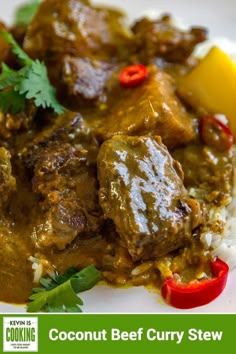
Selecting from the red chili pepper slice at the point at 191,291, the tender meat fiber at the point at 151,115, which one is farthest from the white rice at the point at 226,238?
the tender meat fiber at the point at 151,115

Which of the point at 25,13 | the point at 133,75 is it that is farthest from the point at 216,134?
the point at 25,13

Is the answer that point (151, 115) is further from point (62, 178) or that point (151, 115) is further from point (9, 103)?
point (9, 103)

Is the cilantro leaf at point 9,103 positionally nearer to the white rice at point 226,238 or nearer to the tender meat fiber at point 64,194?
the tender meat fiber at point 64,194

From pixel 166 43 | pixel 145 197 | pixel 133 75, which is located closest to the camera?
pixel 145 197

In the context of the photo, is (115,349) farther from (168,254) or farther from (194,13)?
(194,13)

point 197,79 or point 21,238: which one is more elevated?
point 197,79

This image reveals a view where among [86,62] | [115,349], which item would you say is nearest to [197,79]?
[86,62]

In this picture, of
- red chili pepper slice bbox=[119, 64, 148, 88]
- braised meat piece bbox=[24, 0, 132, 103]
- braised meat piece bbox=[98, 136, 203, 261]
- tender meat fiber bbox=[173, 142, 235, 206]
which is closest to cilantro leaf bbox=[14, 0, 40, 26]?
braised meat piece bbox=[24, 0, 132, 103]
